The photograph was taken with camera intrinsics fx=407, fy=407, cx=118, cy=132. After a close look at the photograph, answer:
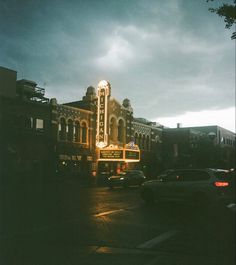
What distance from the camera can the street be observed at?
25.9ft

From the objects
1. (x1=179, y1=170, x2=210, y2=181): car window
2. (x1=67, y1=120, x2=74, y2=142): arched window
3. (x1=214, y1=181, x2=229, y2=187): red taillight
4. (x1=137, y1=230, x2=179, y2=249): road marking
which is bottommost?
(x1=137, y1=230, x2=179, y2=249): road marking

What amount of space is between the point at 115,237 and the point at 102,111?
33011mm

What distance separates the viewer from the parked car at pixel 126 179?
3212cm

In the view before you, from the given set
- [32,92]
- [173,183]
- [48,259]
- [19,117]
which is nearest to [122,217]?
[173,183]

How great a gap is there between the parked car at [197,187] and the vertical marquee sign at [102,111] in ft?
79.4

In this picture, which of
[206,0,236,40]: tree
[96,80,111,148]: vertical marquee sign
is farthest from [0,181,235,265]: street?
[96,80,111,148]: vertical marquee sign

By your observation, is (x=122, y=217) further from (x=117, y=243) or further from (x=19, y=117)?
(x=19, y=117)

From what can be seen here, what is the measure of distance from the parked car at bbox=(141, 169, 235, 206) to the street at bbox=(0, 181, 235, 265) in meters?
0.69

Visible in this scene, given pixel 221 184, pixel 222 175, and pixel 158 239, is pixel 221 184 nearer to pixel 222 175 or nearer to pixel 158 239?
pixel 222 175

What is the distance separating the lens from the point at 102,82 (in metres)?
43.1

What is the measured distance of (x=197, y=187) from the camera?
16.4 m

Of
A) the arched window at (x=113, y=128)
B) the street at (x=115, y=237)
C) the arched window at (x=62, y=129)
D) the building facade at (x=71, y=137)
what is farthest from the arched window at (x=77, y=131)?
the street at (x=115, y=237)

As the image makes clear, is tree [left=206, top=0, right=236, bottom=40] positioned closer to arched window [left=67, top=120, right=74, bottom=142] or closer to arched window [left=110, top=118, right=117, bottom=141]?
arched window [left=67, top=120, right=74, bottom=142]

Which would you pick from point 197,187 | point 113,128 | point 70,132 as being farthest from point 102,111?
point 197,187
